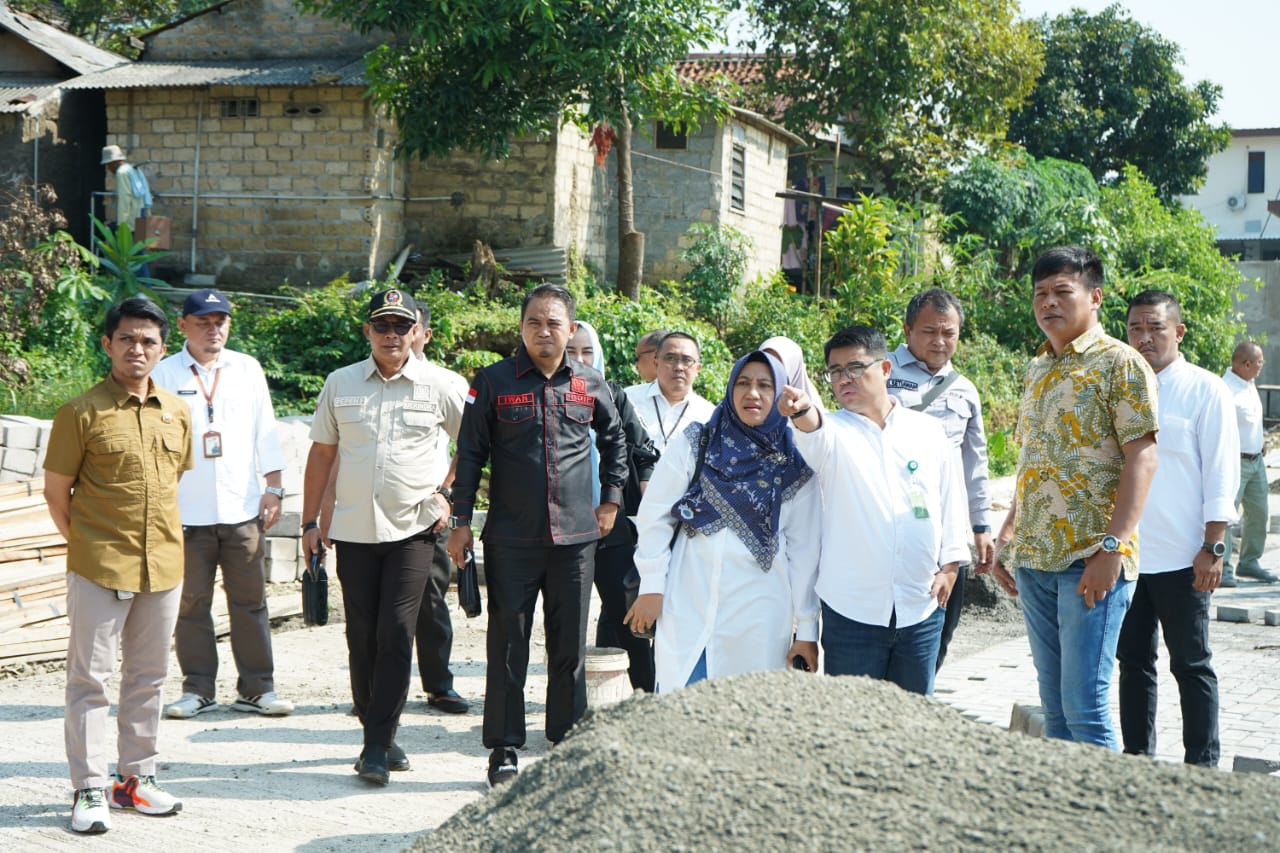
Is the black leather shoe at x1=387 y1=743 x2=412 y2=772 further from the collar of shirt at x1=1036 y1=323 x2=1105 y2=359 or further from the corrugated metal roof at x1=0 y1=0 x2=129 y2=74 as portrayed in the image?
the corrugated metal roof at x1=0 y1=0 x2=129 y2=74

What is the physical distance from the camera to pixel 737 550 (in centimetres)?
456

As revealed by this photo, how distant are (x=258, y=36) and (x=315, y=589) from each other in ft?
53.4

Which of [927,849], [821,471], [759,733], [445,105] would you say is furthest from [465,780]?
[445,105]

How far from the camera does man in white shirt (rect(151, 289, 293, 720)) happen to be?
644 cm

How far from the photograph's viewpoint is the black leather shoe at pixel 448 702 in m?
6.54

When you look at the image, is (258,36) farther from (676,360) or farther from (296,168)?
(676,360)

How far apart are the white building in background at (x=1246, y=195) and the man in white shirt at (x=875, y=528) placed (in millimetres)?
46255

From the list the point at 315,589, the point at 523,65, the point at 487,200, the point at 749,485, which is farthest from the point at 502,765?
the point at 487,200

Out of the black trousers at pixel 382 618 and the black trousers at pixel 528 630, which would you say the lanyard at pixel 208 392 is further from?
the black trousers at pixel 528 630

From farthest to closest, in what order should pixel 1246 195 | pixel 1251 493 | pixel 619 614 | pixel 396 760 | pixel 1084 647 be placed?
pixel 1246 195, pixel 1251 493, pixel 619 614, pixel 396 760, pixel 1084 647

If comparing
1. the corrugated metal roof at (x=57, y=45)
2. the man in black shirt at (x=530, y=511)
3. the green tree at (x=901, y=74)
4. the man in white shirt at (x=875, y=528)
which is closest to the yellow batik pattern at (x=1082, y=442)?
the man in white shirt at (x=875, y=528)

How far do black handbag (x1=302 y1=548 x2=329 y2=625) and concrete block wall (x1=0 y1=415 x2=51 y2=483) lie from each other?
336 cm

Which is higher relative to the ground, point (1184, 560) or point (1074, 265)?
point (1074, 265)

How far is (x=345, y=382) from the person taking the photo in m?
5.74
